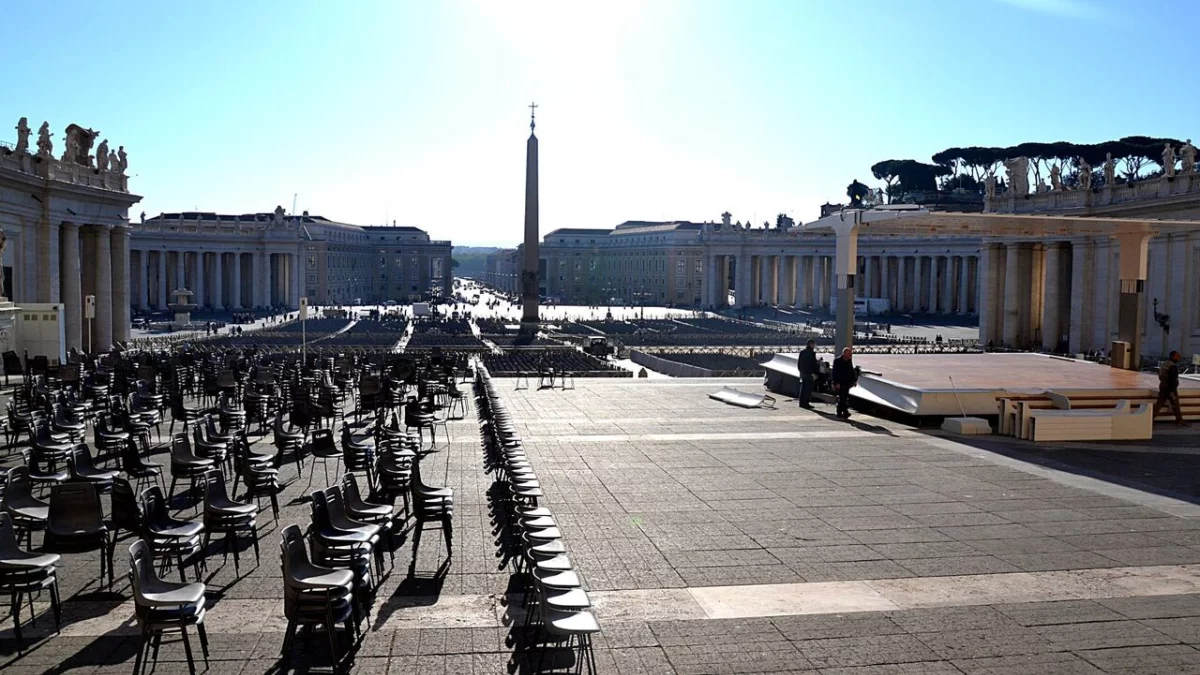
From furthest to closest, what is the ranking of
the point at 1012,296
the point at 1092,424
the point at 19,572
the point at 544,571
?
the point at 1012,296, the point at 1092,424, the point at 19,572, the point at 544,571

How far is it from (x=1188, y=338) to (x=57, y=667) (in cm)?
4700

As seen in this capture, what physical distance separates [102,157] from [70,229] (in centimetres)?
499

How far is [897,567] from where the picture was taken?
11062 mm

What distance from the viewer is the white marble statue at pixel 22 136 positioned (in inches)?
1581

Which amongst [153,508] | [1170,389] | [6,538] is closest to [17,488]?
[153,508]

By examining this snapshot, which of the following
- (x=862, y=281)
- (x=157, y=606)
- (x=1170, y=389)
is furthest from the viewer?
(x=862, y=281)

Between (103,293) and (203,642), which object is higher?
(103,293)

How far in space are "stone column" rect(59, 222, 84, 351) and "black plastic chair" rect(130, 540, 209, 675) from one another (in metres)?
39.2

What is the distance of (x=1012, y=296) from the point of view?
191 ft

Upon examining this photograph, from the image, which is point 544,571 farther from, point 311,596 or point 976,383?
point 976,383

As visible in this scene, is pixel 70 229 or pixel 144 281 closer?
pixel 70 229

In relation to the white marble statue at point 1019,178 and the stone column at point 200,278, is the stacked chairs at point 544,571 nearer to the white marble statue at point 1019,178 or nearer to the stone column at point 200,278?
the white marble statue at point 1019,178

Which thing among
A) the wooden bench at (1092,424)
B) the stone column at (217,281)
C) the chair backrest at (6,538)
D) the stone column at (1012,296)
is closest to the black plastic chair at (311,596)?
the chair backrest at (6,538)

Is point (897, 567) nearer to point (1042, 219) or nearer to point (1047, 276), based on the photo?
point (1042, 219)
